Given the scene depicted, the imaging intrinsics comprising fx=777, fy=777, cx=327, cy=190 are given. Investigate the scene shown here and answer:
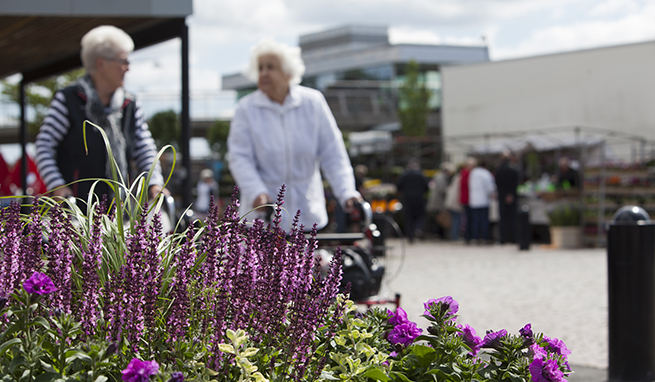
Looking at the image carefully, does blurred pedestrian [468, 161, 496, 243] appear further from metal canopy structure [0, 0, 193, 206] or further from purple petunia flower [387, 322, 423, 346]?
purple petunia flower [387, 322, 423, 346]

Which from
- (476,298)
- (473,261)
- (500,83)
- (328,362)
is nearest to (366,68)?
(500,83)

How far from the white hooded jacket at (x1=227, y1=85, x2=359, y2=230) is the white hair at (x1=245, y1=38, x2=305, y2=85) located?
93 millimetres

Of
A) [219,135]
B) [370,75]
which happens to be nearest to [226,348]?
[219,135]

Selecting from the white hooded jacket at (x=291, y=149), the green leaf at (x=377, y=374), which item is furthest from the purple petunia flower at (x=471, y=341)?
the white hooded jacket at (x=291, y=149)

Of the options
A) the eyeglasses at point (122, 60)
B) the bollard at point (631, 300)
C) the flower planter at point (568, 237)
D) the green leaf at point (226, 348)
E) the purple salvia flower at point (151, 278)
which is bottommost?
the flower planter at point (568, 237)

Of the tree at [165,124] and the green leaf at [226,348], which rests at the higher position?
the tree at [165,124]

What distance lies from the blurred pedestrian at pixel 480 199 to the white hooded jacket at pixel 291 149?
12.6 metres

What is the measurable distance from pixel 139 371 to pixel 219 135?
4995 cm

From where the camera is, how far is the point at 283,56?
4492 mm

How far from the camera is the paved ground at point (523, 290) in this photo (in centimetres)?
624

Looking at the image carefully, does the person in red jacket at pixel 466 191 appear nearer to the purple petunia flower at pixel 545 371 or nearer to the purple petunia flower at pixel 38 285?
the purple petunia flower at pixel 545 371

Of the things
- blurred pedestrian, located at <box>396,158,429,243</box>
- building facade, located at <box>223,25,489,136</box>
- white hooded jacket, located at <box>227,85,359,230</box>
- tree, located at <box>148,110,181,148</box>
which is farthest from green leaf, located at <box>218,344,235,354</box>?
tree, located at <box>148,110,181,148</box>

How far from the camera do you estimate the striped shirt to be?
3.98 metres

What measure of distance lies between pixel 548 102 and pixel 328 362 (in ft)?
89.3
